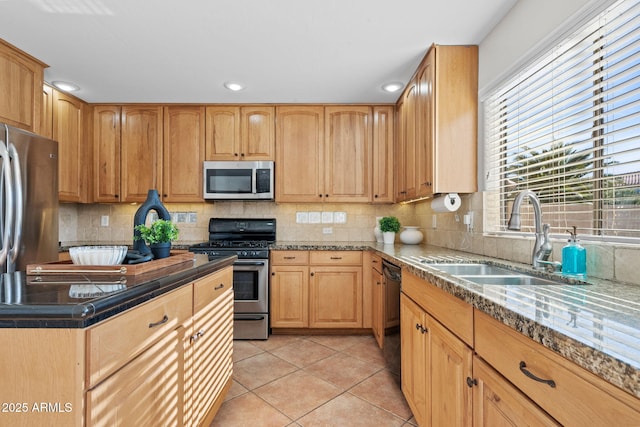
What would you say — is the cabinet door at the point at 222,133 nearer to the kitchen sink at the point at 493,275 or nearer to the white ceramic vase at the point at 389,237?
the white ceramic vase at the point at 389,237

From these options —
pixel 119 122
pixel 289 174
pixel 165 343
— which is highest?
pixel 119 122

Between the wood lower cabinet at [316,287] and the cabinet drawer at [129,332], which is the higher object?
the cabinet drawer at [129,332]

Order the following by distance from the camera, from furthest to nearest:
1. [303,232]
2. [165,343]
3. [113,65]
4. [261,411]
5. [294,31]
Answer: [303,232] → [113,65] → [294,31] → [261,411] → [165,343]

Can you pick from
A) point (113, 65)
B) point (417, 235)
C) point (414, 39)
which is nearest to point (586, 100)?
point (414, 39)

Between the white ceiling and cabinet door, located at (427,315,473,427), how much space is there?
1.73m

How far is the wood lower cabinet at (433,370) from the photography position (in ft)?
3.63

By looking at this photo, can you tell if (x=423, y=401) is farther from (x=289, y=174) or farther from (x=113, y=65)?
(x=113, y=65)

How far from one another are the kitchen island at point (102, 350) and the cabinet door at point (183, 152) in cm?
212

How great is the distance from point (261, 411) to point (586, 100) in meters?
2.25

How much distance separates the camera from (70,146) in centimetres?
307

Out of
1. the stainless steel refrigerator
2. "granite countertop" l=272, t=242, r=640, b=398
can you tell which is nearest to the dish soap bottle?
"granite countertop" l=272, t=242, r=640, b=398

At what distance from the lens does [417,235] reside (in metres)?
3.09

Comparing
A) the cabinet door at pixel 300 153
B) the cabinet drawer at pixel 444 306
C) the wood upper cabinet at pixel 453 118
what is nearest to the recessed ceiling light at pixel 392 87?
the wood upper cabinet at pixel 453 118

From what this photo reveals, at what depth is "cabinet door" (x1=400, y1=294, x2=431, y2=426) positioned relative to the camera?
4.90ft
